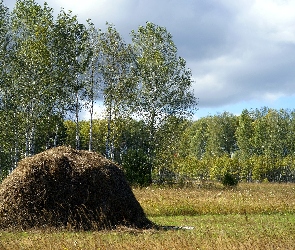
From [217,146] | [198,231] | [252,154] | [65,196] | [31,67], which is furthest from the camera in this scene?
[217,146]

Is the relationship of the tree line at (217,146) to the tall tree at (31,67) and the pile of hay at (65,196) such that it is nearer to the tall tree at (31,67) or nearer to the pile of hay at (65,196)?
the tall tree at (31,67)

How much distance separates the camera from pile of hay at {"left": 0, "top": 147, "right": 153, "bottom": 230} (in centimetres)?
1670

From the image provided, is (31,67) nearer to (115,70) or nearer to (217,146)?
(115,70)

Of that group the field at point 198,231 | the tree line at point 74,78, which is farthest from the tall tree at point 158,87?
the field at point 198,231

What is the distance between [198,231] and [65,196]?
4.68m

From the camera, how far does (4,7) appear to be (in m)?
40.7

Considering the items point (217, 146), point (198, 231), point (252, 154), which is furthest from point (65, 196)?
point (217, 146)

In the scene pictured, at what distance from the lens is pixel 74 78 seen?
4247cm

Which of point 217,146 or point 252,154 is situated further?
point 217,146

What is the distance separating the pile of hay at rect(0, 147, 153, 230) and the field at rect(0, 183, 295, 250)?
2.66ft

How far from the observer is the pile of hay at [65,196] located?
16.7m

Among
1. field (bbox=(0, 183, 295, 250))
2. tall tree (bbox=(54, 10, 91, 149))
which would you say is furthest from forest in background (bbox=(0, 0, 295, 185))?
field (bbox=(0, 183, 295, 250))

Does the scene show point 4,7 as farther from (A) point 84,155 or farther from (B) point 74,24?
(A) point 84,155

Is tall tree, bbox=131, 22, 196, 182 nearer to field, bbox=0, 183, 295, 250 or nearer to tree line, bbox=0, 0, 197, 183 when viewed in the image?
tree line, bbox=0, 0, 197, 183
